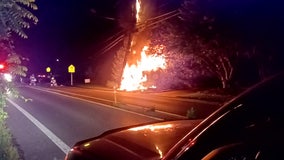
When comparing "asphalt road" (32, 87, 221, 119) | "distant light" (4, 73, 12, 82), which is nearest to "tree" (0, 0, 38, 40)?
"distant light" (4, 73, 12, 82)

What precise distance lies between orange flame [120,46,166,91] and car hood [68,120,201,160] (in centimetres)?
3116

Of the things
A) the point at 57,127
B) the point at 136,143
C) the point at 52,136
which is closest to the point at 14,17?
Answer: the point at 136,143

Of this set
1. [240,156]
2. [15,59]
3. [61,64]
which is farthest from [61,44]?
[240,156]

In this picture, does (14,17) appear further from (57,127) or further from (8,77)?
(57,127)

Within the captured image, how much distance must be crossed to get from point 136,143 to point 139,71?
113ft

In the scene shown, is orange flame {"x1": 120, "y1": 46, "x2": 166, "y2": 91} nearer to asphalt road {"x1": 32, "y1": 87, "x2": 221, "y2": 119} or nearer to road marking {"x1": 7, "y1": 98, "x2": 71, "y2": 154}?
asphalt road {"x1": 32, "y1": 87, "x2": 221, "y2": 119}

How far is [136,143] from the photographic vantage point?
11.6ft

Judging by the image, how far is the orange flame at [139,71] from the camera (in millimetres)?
36406

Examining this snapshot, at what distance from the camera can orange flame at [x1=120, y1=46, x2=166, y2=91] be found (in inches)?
1433

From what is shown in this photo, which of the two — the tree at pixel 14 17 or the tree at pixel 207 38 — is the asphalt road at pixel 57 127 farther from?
the tree at pixel 207 38

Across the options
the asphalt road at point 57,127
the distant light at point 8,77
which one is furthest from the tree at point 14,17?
the asphalt road at point 57,127

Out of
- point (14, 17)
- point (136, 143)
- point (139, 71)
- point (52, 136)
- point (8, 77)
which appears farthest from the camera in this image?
point (139, 71)

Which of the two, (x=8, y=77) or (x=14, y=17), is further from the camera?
(x=8, y=77)

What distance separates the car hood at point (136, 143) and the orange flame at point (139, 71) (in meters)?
31.2
